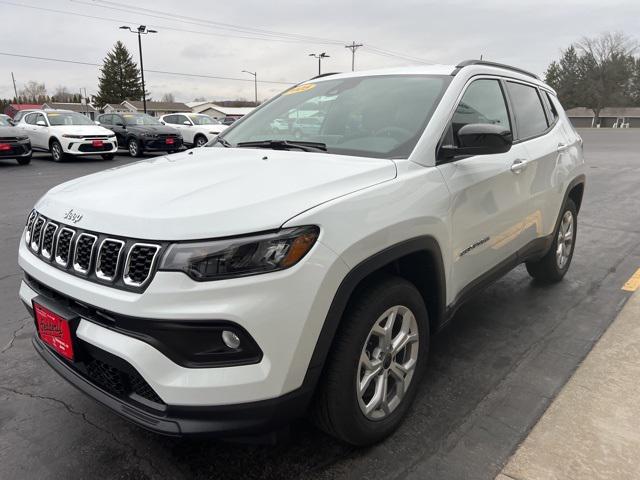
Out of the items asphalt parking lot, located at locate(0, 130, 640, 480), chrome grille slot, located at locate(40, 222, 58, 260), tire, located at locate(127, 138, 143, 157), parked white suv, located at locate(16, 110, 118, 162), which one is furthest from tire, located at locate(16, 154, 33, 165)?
chrome grille slot, located at locate(40, 222, 58, 260)

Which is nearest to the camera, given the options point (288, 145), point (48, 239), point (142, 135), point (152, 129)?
point (48, 239)

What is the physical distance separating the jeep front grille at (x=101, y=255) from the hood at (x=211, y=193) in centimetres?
4

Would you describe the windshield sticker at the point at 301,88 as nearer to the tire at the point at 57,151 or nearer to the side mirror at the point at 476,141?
the side mirror at the point at 476,141

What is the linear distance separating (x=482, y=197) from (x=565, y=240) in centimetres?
220

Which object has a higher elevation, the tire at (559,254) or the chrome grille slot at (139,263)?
the chrome grille slot at (139,263)

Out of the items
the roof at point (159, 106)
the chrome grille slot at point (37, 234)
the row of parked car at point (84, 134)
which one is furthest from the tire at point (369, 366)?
the roof at point (159, 106)

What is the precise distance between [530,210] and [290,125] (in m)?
1.81

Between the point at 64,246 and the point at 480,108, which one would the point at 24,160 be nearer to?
the point at 64,246

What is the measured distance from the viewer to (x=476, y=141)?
8.85ft

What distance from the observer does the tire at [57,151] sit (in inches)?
625

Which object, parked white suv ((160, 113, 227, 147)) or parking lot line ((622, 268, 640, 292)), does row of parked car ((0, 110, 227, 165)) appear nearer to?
parked white suv ((160, 113, 227, 147))

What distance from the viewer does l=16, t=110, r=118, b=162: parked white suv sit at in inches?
613

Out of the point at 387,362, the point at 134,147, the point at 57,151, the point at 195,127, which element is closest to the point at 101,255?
the point at 387,362

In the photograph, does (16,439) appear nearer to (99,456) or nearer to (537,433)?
(99,456)
